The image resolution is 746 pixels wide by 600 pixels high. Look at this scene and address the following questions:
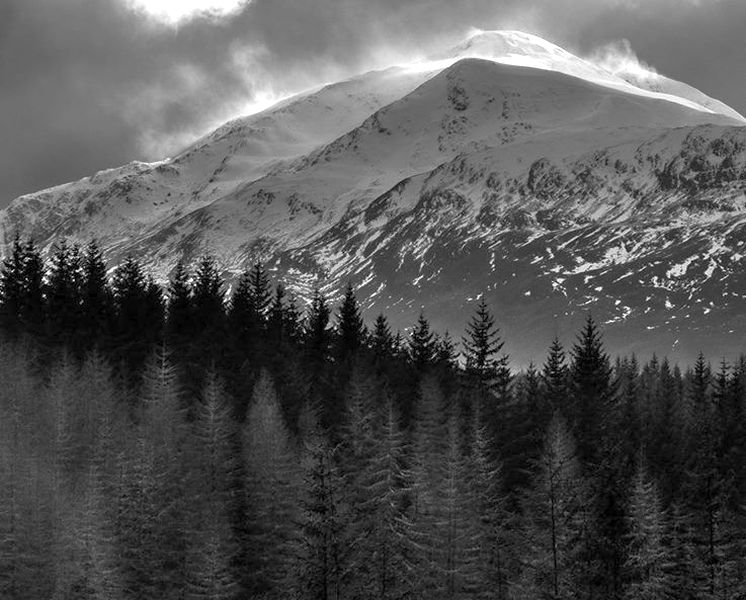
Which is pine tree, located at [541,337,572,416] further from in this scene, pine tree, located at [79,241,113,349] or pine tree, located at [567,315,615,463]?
pine tree, located at [79,241,113,349]

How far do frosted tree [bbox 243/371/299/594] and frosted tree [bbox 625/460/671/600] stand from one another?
1874cm

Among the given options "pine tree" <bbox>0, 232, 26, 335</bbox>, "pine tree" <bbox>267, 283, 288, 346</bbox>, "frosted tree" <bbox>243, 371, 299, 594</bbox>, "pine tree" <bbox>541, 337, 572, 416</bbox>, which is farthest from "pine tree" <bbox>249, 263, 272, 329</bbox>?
"frosted tree" <bbox>243, 371, 299, 594</bbox>

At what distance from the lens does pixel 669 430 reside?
104 m

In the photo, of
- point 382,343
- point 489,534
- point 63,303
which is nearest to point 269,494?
point 489,534

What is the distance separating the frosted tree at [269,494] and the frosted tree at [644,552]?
1874 cm

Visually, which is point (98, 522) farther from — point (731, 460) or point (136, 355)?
point (731, 460)

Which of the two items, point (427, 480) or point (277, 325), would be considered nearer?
point (427, 480)

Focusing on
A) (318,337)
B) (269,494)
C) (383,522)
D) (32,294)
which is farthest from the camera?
(318,337)

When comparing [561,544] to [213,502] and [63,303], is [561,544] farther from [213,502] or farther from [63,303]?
[63,303]

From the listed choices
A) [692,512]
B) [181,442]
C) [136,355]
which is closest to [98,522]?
[181,442]

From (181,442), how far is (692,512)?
3391 centimetres

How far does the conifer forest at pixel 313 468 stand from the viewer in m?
56.8

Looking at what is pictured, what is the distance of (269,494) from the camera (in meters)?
77.1

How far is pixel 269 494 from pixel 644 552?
25.4 meters
